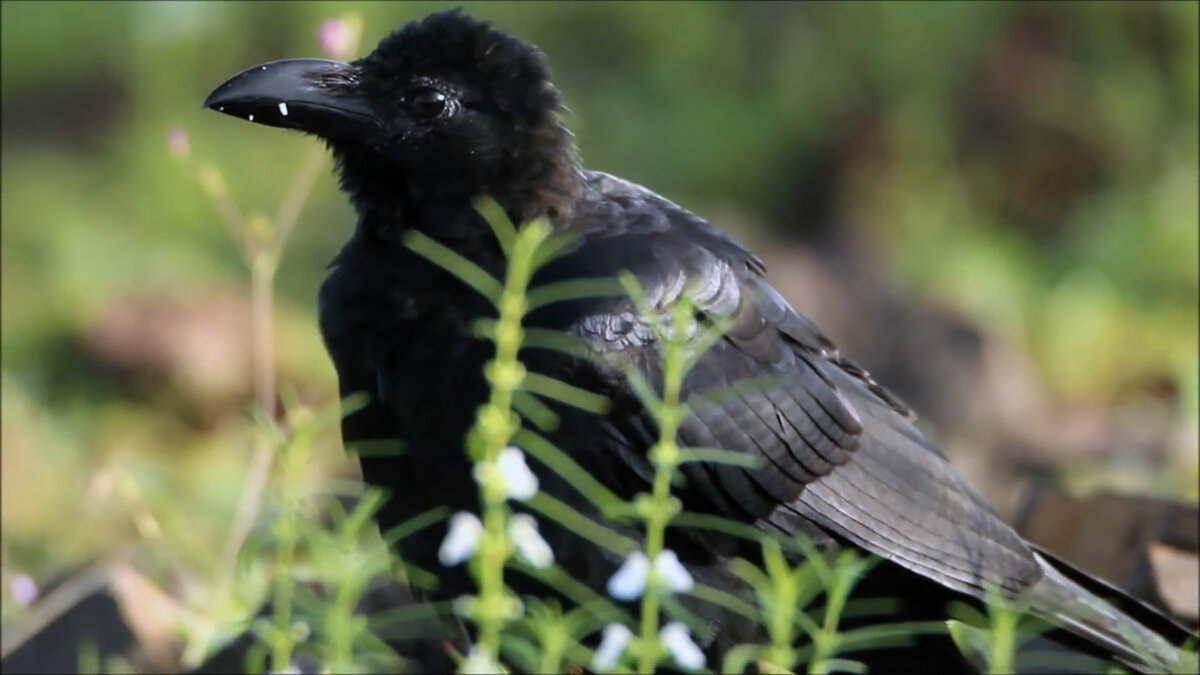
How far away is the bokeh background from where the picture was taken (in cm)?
663

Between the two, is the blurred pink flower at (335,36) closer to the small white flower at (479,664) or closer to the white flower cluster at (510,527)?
the white flower cluster at (510,527)

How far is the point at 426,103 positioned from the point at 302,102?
0.24 m

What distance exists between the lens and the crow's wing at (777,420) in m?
3.97

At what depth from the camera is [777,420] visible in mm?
4141

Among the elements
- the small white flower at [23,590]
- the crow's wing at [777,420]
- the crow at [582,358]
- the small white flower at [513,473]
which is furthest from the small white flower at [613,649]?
the small white flower at [23,590]

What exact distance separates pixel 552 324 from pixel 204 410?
3.32 metres

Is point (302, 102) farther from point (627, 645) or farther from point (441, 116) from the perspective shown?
point (627, 645)

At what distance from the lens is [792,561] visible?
408 centimetres

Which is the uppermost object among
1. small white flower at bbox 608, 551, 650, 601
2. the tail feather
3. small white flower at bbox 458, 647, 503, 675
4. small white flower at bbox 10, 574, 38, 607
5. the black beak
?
the tail feather

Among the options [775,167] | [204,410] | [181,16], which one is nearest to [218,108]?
[204,410]

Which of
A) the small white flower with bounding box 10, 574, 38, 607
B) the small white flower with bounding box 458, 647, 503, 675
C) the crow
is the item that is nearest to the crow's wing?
the crow

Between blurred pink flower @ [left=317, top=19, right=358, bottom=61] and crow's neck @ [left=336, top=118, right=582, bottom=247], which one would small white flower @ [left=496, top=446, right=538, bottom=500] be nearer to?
crow's neck @ [left=336, top=118, right=582, bottom=247]

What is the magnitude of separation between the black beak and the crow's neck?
9 centimetres

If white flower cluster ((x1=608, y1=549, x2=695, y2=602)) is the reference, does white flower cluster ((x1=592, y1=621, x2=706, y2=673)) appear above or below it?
below
